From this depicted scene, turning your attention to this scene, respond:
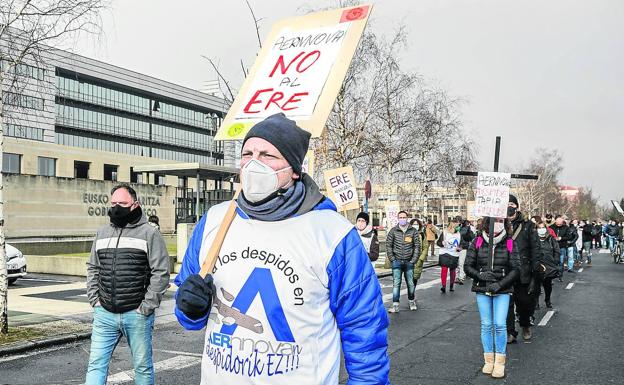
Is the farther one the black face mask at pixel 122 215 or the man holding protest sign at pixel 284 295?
the black face mask at pixel 122 215

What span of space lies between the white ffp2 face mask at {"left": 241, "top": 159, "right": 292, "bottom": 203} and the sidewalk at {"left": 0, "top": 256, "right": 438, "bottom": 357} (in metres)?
6.80

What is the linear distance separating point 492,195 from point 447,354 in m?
2.12

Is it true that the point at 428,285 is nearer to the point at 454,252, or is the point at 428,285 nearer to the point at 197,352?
the point at 454,252

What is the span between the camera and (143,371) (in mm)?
4844

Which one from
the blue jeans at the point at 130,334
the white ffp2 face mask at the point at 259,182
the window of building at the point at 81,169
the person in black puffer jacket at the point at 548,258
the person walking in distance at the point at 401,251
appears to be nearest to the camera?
the white ffp2 face mask at the point at 259,182

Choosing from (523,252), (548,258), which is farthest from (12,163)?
(523,252)

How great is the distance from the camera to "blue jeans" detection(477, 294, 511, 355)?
6758 mm

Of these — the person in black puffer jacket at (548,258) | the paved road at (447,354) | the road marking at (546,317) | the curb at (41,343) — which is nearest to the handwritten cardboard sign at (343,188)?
the paved road at (447,354)

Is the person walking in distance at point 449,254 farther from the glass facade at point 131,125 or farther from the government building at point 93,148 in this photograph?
the glass facade at point 131,125

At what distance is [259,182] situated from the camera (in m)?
2.37

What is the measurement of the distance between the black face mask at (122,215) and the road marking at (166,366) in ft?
7.82

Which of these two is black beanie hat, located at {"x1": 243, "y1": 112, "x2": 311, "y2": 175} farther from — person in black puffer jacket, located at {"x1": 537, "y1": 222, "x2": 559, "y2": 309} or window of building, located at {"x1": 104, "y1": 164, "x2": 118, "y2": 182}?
window of building, located at {"x1": 104, "y1": 164, "x2": 118, "y2": 182}

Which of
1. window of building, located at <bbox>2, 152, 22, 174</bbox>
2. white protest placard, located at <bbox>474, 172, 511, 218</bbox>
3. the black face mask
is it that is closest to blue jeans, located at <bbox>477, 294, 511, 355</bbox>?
white protest placard, located at <bbox>474, 172, 511, 218</bbox>

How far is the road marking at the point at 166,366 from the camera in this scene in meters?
6.66
